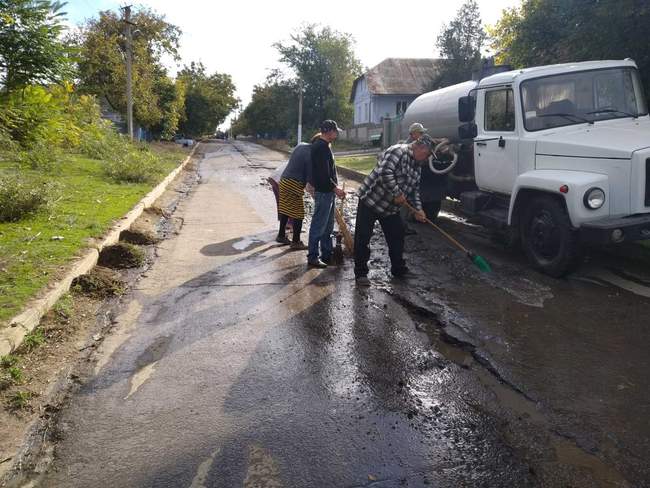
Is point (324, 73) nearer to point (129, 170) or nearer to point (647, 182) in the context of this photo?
point (129, 170)

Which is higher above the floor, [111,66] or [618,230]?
[111,66]

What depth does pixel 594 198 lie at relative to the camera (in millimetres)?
5500

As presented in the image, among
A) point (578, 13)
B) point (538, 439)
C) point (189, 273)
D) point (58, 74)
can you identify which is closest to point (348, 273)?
point (189, 273)

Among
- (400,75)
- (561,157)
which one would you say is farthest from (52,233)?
(400,75)

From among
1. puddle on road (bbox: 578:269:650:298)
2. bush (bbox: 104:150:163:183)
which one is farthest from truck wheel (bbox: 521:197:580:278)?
bush (bbox: 104:150:163:183)

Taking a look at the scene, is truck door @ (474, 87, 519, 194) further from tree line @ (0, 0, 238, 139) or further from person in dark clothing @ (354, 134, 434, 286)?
tree line @ (0, 0, 238, 139)

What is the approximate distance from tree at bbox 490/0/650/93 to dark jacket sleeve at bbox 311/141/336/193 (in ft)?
16.6

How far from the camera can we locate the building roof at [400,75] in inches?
1835

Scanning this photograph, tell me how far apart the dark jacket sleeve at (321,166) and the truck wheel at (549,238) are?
2.46 metres

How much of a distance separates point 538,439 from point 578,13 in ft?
28.0

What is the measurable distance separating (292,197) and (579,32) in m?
5.72

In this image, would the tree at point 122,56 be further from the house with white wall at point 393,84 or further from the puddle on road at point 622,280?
the puddle on road at point 622,280

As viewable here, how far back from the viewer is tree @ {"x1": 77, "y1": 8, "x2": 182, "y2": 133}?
96.2ft

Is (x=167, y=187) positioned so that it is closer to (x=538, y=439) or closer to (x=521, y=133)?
(x=521, y=133)
